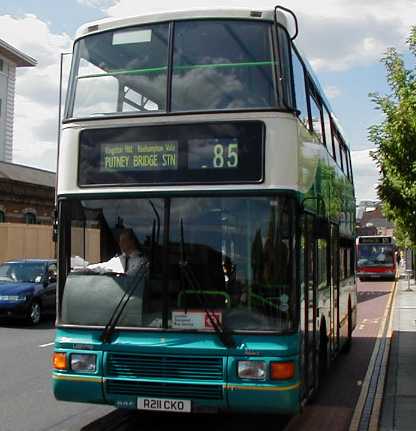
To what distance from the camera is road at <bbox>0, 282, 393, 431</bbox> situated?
7.41 metres

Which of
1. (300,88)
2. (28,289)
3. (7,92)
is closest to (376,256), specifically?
(28,289)

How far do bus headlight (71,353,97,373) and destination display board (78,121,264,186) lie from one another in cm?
161

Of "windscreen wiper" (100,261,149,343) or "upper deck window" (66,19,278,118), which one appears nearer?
"windscreen wiper" (100,261,149,343)

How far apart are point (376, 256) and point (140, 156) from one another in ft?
128

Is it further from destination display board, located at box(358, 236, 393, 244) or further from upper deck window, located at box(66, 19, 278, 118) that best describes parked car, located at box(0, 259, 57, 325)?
destination display board, located at box(358, 236, 393, 244)

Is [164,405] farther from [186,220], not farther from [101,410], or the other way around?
[101,410]

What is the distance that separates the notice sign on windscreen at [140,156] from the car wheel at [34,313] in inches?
434

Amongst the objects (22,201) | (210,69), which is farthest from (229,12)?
(22,201)

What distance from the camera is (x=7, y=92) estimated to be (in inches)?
2149

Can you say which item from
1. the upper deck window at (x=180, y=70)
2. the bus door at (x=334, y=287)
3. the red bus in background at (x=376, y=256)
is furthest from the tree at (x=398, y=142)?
the red bus in background at (x=376, y=256)

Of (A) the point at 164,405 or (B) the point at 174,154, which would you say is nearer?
(A) the point at 164,405

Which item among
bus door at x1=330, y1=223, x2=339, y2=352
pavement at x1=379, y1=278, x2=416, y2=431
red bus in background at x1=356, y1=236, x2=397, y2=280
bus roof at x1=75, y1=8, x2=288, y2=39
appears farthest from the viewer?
red bus in background at x1=356, y1=236, x2=397, y2=280

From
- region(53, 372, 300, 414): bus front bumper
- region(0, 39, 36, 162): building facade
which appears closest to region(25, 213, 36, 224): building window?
region(0, 39, 36, 162): building facade

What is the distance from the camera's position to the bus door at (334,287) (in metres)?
10.0
